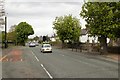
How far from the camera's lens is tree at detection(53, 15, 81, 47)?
78.5m

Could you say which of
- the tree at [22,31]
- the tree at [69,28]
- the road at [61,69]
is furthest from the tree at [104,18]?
the tree at [22,31]

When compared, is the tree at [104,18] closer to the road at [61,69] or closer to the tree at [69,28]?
the road at [61,69]

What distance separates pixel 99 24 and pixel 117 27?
109 inches

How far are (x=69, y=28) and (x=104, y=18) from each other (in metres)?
37.5

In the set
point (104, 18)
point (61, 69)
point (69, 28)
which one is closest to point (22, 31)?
point (69, 28)

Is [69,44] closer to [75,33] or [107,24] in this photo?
[75,33]

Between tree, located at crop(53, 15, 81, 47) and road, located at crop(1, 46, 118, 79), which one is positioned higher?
tree, located at crop(53, 15, 81, 47)

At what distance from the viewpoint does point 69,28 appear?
258 ft

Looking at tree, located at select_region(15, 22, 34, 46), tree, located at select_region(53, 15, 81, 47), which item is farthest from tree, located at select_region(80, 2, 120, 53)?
tree, located at select_region(15, 22, 34, 46)

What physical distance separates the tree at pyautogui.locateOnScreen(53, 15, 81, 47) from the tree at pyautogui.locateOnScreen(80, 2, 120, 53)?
113 ft

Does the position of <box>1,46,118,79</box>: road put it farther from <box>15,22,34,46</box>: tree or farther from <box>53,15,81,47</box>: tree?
<box>15,22,34,46</box>: tree

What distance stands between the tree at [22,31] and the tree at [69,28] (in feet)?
178

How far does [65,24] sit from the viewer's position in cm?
7956

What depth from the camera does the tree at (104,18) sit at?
4106 centimetres
